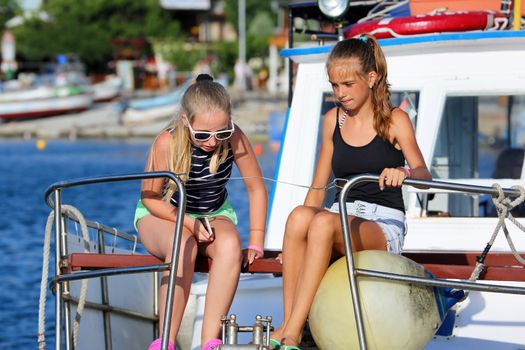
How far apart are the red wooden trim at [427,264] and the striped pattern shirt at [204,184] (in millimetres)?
276

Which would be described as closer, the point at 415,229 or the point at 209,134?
the point at 209,134

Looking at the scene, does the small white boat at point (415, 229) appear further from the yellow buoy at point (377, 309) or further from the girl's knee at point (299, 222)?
the yellow buoy at point (377, 309)

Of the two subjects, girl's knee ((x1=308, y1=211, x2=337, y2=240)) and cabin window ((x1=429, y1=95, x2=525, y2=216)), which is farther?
cabin window ((x1=429, y1=95, x2=525, y2=216))

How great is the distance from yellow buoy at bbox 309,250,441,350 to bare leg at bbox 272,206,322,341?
0.19 m

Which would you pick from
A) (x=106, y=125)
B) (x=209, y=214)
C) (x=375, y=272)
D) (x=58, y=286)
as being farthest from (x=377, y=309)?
(x=106, y=125)

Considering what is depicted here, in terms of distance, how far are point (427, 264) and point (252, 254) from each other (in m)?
0.86

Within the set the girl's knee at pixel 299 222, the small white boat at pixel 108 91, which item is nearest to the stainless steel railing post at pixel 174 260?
the girl's knee at pixel 299 222

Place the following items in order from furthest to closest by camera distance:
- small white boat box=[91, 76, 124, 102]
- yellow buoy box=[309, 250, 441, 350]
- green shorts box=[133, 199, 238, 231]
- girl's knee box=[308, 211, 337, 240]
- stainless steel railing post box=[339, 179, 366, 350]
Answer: small white boat box=[91, 76, 124, 102] → green shorts box=[133, 199, 238, 231] → girl's knee box=[308, 211, 337, 240] → yellow buoy box=[309, 250, 441, 350] → stainless steel railing post box=[339, 179, 366, 350]

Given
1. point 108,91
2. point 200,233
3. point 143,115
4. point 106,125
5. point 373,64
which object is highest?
point 373,64

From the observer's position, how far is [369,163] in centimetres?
532

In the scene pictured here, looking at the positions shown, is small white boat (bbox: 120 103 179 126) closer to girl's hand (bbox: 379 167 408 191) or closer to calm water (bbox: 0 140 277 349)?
calm water (bbox: 0 140 277 349)

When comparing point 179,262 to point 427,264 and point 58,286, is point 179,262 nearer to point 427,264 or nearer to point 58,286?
point 58,286

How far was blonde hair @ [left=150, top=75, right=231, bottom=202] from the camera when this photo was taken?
527cm

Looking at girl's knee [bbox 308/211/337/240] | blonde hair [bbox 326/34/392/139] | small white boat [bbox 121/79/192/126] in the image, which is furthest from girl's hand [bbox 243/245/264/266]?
small white boat [bbox 121/79/192/126]
